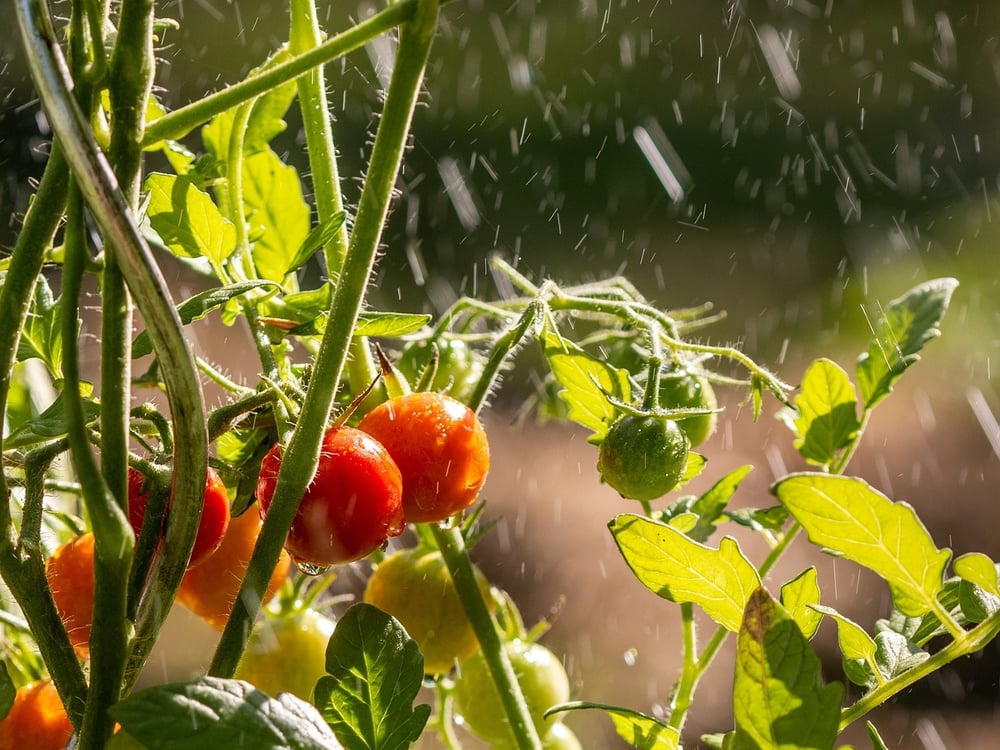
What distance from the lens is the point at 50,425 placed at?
8.6 inches

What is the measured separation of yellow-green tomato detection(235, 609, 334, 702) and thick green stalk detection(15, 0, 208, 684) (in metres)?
0.16

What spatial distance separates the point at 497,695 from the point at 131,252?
24cm

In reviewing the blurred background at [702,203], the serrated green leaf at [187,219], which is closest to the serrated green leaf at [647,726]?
the serrated green leaf at [187,219]

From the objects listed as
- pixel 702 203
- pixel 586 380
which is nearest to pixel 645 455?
pixel 586 380

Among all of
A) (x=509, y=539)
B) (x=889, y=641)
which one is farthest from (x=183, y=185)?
(x=509, y=539)

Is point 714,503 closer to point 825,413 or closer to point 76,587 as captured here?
point 825,413

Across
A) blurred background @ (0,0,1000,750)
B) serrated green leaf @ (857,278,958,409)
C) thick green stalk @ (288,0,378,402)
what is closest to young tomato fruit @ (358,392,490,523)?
thick green stalk @ (288,0,378,402)

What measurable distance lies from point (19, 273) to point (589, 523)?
45.8 inches

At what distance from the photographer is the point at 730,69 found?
200cm

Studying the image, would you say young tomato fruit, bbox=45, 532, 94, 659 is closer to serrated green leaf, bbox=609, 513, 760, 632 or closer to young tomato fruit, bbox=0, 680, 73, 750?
young tomato fruit, bbox=0, 680, 73, 750

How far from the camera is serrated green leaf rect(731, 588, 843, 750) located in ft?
0.60

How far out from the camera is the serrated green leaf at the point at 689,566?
0.70 ft

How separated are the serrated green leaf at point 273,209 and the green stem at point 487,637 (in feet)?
0.32

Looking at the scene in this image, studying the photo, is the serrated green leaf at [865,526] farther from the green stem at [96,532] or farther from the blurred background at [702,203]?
the blurred background at [702,203]
